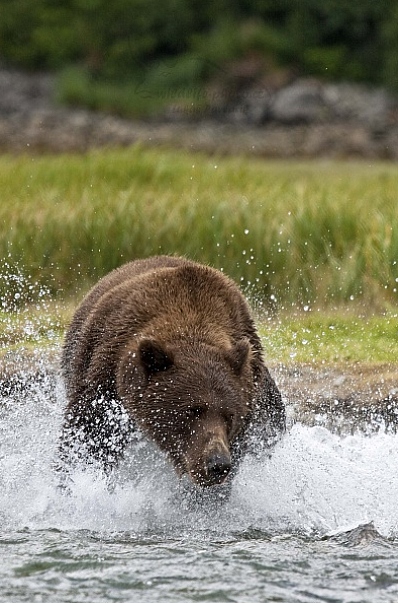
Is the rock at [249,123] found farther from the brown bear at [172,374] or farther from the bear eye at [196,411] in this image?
the bear eye at [196,411]

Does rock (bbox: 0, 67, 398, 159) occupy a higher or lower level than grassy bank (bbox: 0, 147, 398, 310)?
lower

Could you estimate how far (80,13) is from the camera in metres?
36.2

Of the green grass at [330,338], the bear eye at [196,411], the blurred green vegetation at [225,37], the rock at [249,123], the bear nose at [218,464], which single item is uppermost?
the bear eye at [196,411]

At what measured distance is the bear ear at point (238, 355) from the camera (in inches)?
222

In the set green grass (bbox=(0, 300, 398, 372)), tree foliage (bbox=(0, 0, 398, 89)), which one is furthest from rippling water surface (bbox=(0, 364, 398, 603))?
tree foliage (bbox=(0, 0, 398, 89))

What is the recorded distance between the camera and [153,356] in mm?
5516

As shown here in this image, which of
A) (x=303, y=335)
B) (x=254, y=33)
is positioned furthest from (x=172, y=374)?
(x=254, y=33)

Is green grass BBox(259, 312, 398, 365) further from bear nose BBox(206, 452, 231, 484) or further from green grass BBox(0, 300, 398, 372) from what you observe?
bear nose BBox(206, 452, 231, 484)

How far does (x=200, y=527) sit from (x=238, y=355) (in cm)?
89

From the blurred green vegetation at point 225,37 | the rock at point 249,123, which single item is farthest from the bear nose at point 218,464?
the blurred green vegetation at point 225,37

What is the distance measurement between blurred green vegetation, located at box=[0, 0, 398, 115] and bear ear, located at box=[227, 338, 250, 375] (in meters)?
21.9

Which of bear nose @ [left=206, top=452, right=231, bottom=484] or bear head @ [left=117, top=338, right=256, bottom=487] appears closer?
bear nose @ [left=206, top=452, right=231, bottom=484]

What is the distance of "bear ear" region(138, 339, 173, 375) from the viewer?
17.9 ft

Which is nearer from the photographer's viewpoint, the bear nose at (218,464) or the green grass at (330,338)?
the bear nose at (218,464)
